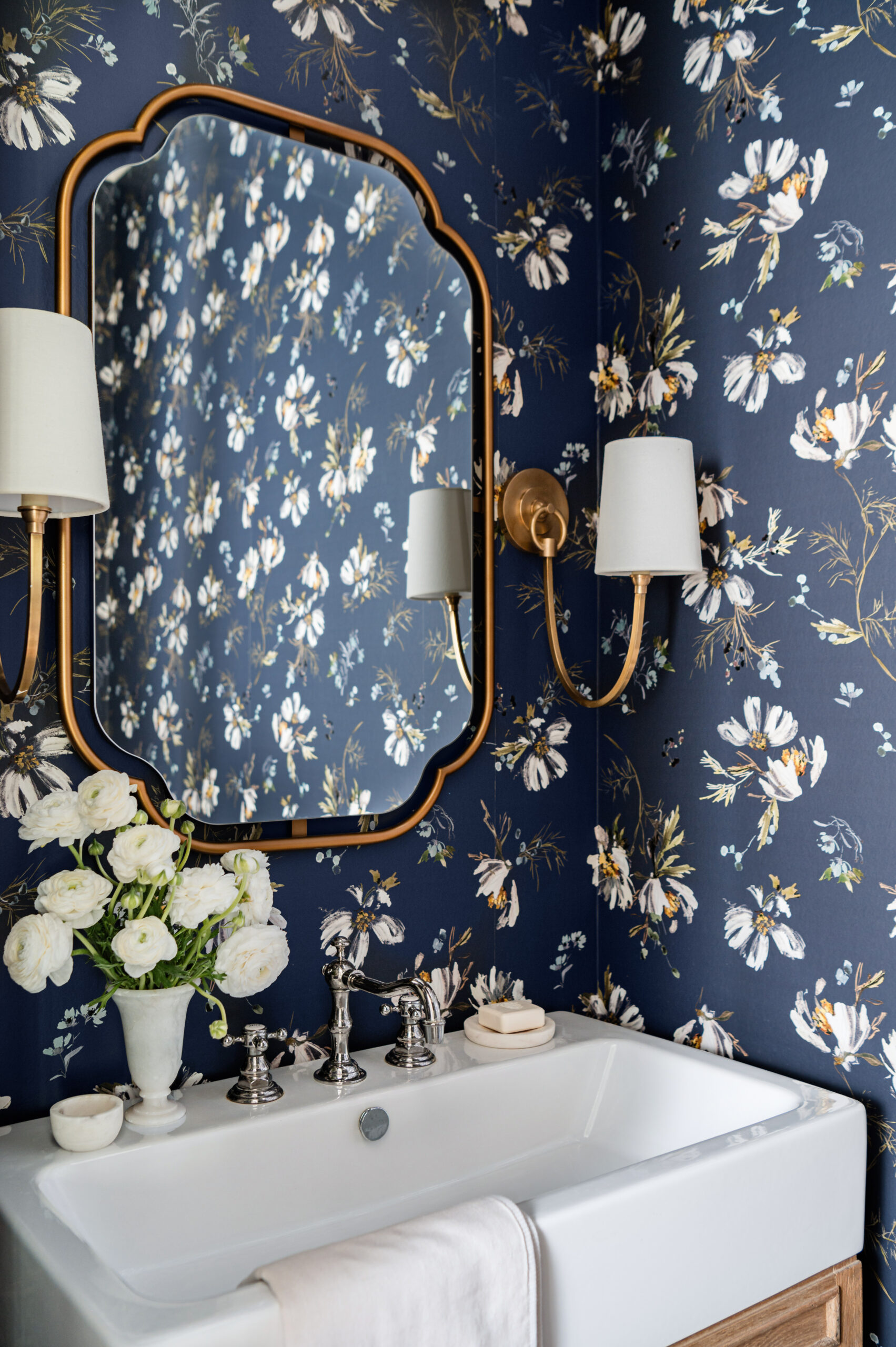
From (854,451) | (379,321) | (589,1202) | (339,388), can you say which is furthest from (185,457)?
(589,1202)

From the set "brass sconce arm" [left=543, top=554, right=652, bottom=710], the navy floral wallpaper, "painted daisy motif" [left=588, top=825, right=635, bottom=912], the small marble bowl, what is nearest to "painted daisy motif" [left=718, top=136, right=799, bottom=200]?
the navy floral wallpaper

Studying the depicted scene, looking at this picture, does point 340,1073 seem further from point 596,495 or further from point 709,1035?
point 596,495

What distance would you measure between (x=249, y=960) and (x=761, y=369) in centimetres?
108

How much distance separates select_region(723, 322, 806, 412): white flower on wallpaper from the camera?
1507mm

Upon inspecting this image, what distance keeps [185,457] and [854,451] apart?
886mm

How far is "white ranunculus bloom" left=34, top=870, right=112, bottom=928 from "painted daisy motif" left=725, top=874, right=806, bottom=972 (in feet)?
2.95

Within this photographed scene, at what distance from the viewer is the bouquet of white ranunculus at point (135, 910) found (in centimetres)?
118

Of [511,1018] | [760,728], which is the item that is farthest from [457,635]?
[511,1018]

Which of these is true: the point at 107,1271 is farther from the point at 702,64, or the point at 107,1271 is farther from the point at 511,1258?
the point at 702,64

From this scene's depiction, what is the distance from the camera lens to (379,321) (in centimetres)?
157

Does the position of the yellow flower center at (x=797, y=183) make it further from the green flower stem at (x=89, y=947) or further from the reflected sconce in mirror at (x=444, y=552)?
the green flower stem at (x=89, y=947)

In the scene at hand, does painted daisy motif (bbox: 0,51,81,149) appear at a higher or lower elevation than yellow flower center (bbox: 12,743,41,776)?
higher

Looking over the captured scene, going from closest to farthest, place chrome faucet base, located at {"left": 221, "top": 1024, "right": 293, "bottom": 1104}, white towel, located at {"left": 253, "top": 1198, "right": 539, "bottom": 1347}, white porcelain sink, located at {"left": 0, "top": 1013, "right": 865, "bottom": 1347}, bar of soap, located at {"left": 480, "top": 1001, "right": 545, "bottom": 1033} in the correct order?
1. white towel, located at {"left": 253, "top": 1198, "right": 539, "bottom": 1347}
2. white porcelain sink, located at {"left": 0, "top": 1013, "right": 865, "bottom": 1347}
3. chrome faucet base, located at {"left": 221, "top": 1024, "right": 293, "bottom": 1104}
4. bar of soap, located at {"left": 480, "top": 1001, "right": 545, "bottom": 1033}

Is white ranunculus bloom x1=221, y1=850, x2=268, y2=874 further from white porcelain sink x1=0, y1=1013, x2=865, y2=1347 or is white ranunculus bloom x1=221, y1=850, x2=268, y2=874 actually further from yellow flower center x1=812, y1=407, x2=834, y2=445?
yellow flower center x1=812, y1=407, x2=834, y2=445
